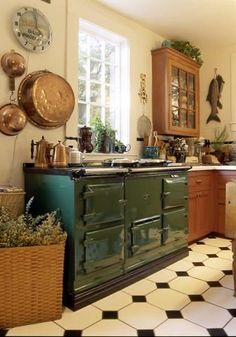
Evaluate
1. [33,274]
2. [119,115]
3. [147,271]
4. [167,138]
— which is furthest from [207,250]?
[33,274]

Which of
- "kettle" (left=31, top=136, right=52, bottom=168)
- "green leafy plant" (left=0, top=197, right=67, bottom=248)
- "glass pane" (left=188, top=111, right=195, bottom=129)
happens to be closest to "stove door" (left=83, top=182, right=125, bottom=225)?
"green leafy plant" (left=0, top=197, right=67, bottom=248)

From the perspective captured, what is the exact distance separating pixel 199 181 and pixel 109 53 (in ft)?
5.82

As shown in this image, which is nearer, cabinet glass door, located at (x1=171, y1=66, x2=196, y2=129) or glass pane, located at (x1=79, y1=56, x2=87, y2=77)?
glass pane, located at (x1=79, y1=56, x2=87, y2=77)

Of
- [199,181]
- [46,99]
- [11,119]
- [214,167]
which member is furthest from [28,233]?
[214,167]

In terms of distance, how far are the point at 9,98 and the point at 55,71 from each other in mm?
526

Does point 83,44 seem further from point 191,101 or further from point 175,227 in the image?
point 175,227

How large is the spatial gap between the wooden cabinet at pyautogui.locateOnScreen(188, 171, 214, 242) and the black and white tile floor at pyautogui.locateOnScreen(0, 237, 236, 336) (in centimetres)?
74

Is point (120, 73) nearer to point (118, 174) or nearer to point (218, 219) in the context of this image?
point (118, 174)

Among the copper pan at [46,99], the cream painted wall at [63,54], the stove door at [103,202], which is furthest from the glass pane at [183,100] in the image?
the stove door at [103,202]

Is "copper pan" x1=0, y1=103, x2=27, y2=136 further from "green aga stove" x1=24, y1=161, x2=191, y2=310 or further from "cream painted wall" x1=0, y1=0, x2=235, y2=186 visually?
"green aga stove" x1=24, y1=161, x2=191, y2=310

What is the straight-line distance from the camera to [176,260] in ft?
9.21

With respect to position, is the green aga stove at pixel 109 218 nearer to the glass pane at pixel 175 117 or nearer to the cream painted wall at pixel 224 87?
the glass pane at pixel 175 117

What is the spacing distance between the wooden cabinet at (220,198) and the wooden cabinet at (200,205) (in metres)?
0.07

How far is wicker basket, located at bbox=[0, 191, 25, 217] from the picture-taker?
2.05 metres
